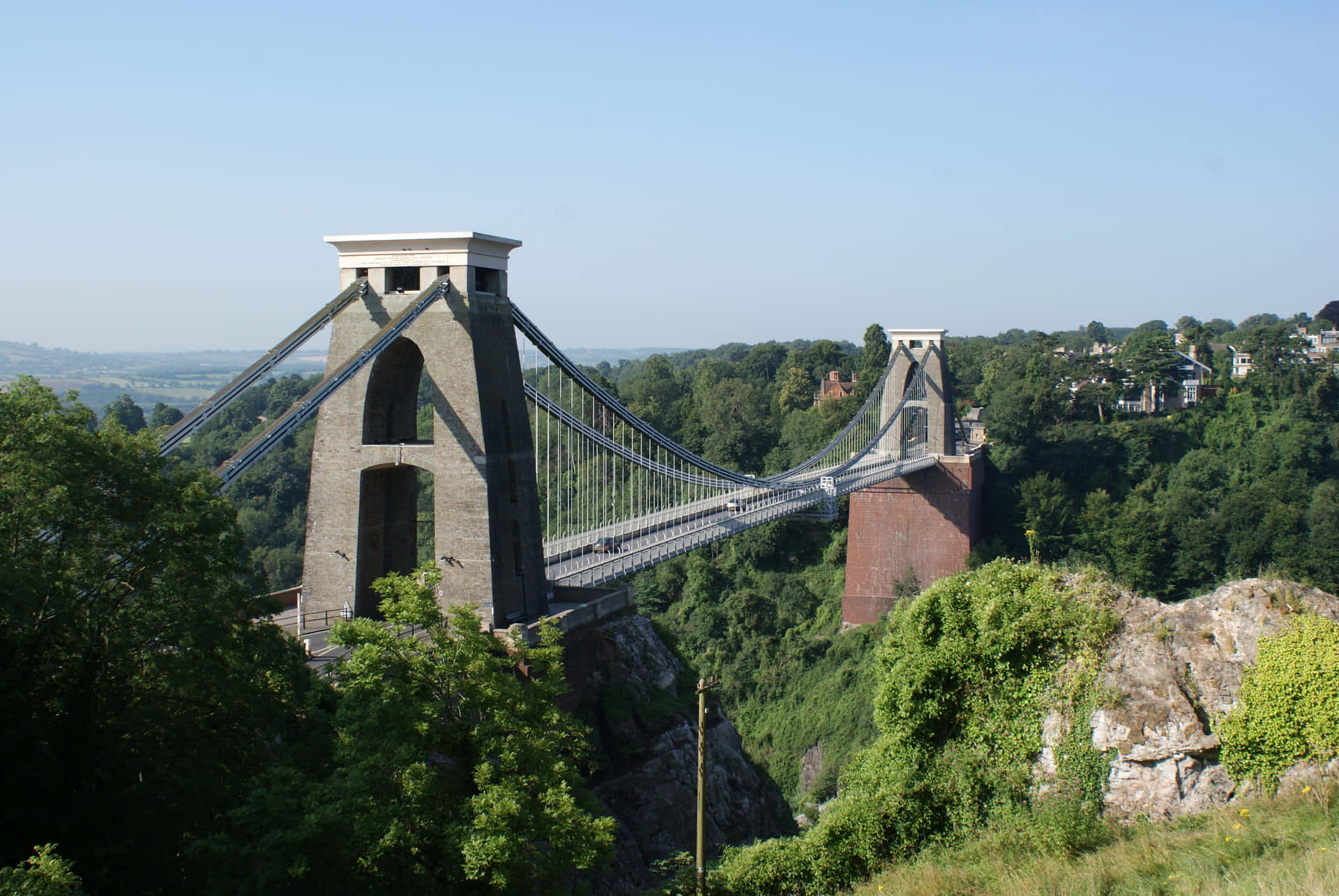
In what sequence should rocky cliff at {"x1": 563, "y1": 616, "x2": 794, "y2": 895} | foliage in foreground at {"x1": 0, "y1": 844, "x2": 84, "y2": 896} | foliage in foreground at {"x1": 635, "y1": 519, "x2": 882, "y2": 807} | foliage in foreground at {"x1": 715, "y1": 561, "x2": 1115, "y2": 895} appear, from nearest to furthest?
foliage in foreground at {"x1": 0, "y1": 844, "x2": 84, "y2": 896} < foliage in foreground at {"x1": 715, "y1": 561, "x2": 1115, "y2": 895} < rocky cliff at {"x1": 563, "y1": 616, "x2": 794, "y2": 895} < foliage in foreground at {"x1": 635, "y1": 519, "x2": 882, "y2": 807}

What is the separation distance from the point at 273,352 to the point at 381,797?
21.6ft

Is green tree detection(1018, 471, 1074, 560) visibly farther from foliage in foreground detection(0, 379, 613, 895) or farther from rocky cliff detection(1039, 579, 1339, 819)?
foliage in foreground detection(0, 379, 613, 895)

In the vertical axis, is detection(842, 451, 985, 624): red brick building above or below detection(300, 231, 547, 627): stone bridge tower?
below

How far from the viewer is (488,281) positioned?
14.9 m

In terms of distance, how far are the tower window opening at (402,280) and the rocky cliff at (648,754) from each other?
16.7 feet

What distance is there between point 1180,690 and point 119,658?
32.5ft

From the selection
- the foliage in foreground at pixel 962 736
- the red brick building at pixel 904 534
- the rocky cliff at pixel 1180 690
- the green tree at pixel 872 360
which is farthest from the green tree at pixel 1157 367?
the rocky cliff at pixel 1180 690

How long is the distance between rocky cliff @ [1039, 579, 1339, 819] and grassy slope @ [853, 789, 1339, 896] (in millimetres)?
537

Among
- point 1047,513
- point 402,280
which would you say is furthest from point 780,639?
point 402,280

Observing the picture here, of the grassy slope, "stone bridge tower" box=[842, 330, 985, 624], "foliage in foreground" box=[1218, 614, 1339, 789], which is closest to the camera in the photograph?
the grassy slope

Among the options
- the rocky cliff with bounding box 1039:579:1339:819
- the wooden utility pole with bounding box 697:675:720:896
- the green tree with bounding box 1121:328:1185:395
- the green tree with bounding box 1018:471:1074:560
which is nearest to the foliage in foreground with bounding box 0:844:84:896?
the wooden utility pole with bounding box 697:675:720:896

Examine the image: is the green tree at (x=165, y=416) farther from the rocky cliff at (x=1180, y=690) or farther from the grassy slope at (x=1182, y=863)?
the grassy slope at (x=1182, y=863)

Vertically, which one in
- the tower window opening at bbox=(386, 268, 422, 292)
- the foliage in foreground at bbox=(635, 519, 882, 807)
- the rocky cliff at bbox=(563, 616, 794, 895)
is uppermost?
the tower window opening at bbox=(386, 268, 422, 292)

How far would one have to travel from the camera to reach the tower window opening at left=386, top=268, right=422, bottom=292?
576 inches
